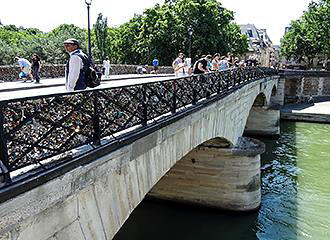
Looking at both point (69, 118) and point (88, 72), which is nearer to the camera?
point (69, 118)

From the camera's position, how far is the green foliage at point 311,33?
45094mm

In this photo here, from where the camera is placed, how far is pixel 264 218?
43.7 ft

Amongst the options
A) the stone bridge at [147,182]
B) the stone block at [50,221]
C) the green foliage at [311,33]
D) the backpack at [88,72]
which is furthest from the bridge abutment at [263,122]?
the stone block at [50,221]

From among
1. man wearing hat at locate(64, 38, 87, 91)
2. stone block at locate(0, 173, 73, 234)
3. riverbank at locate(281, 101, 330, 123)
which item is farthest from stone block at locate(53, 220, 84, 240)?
riverbank at locate(281, 101, 330, 123)

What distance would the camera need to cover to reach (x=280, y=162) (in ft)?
68.6

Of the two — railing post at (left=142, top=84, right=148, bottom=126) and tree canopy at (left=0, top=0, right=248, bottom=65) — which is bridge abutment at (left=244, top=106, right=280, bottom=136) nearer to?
tree canopy at (left=0, top=0, right=248, bottom=65)

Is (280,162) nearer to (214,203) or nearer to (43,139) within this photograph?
(214,203)

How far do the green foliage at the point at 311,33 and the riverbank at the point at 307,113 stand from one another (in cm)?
1169

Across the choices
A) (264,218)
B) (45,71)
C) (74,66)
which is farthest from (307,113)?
(74,66)

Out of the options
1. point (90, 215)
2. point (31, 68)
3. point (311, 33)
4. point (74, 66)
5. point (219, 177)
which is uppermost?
point (311, 33)

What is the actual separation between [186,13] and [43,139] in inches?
1393

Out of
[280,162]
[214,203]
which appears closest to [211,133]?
[214,203]

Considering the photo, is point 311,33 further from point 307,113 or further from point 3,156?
point 3,156

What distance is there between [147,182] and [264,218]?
352 inches
